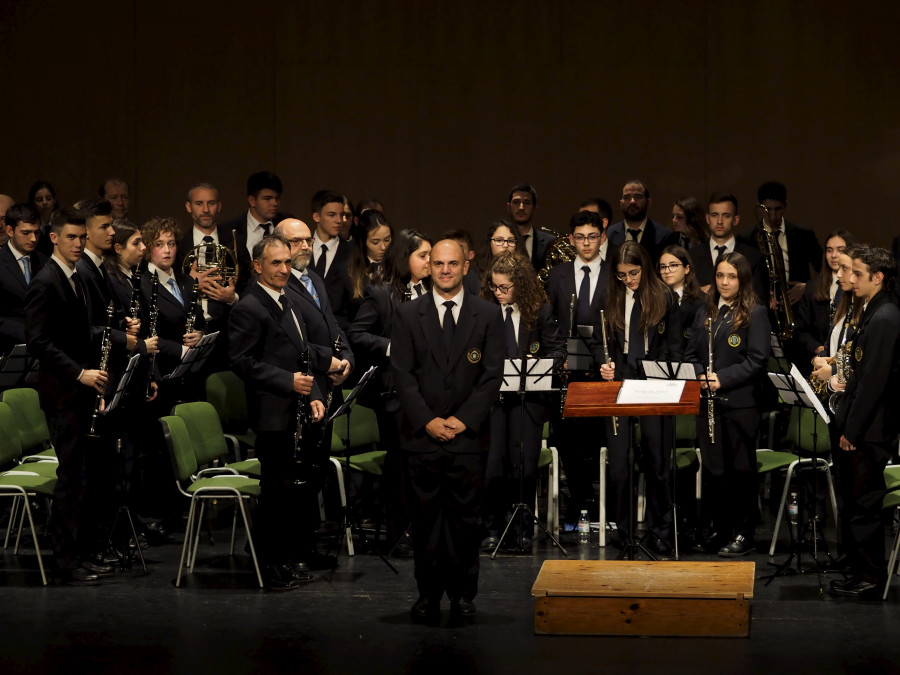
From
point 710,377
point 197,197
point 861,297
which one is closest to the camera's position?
point 861,297

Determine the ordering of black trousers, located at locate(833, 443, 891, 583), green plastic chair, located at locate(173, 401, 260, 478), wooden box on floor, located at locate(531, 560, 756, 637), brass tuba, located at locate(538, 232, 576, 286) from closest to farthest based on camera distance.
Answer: wooden box on floor, located at locate(531, 560, 756, 637) < black trousers, located at locate(833, 443, 891, 583) < green plastic chair, located at locate(173, 401, 260, 478) < brass tuba, located at locate(538, 232, 576, 286)

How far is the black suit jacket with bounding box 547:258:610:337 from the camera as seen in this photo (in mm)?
6660

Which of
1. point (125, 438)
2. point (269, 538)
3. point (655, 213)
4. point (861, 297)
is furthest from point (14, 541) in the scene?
point (655, 213)

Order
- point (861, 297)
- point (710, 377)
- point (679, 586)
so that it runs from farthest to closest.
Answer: point (710, 377), point (861, 297), point (679, 586)

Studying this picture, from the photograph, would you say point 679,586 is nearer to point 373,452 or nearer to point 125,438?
point 373,452

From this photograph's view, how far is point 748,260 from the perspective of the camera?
24.2 ft

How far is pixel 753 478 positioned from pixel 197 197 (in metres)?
3.55

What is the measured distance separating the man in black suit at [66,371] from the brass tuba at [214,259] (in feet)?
5.13

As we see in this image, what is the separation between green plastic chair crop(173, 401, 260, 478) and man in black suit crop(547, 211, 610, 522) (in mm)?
1739

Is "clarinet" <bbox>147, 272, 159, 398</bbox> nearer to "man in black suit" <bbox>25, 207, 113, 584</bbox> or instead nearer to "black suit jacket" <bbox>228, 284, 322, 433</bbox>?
"man in black suit" <bbox>25, 207, 113, 584</bbox>

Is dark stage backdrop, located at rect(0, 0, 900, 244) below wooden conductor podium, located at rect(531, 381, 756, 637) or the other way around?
the other way around

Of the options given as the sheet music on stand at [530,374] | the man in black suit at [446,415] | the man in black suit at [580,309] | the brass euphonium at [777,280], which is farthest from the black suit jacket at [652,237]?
the man in black suit at [446,415]

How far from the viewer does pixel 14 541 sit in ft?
21.5

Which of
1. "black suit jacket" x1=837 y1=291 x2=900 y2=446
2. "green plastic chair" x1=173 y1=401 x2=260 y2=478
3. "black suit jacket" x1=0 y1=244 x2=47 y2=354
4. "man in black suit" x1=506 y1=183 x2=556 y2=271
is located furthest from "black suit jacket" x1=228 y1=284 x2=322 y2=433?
"man in black suit" x1=506 y1=183 x2=556 y2=271
